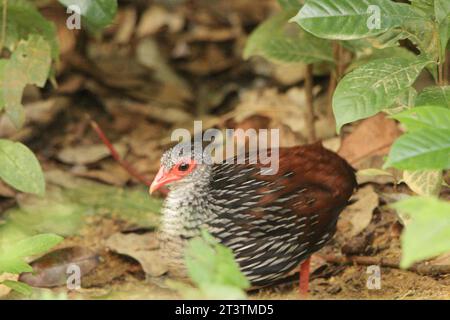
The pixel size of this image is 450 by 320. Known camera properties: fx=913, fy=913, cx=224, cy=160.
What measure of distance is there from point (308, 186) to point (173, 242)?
53 cm

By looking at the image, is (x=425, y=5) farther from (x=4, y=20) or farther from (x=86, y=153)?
(x=86, y=153)

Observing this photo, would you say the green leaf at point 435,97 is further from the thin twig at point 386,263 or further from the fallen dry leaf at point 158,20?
the fallen dry leaf at point 158,20

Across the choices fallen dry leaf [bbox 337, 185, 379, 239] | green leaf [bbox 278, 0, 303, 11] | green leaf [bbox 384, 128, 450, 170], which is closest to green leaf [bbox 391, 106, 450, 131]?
green leaf [bbox 384, 128, 450, 170]

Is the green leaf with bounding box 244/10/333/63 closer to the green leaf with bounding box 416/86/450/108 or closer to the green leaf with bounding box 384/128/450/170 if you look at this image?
the green leaf with bounding box 416/86/450/108

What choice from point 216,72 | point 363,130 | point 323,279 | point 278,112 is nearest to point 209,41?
point 216,72

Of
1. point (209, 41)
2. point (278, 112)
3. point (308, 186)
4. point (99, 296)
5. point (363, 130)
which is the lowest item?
point (99, 296)

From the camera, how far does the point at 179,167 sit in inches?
120

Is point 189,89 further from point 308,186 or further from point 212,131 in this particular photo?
point 308,186

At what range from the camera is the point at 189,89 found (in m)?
5.44

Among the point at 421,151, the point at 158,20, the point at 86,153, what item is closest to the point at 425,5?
the point at 421,151

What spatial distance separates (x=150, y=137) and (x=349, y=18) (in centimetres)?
212

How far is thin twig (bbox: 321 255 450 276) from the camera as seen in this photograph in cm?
332

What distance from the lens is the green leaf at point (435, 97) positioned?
122 inches

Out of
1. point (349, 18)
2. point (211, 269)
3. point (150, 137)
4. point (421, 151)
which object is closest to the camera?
point (211, 269)
